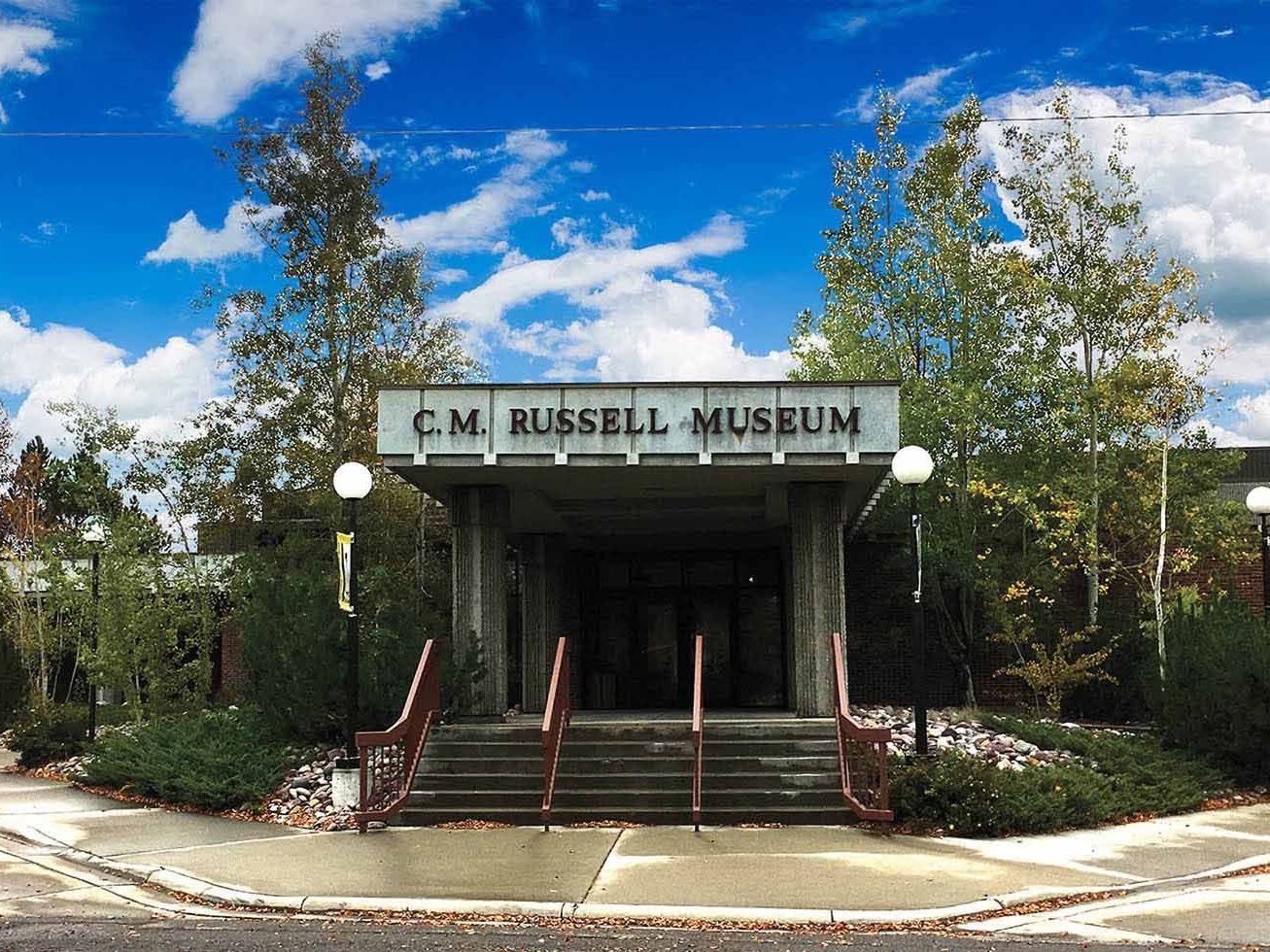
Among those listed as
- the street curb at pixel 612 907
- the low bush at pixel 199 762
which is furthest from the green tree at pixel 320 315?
the street curb at pixel 612 907

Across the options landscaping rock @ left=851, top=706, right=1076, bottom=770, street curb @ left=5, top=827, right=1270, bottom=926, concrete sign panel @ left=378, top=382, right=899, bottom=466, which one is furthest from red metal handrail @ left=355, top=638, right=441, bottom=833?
landscaping rock @ left=851, top=706, right=1076, bottom=770

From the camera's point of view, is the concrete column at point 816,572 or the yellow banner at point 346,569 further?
the concrete column at point 816,572

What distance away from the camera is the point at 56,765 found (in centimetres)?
1980

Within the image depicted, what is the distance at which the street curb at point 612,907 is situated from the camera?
9.36 m

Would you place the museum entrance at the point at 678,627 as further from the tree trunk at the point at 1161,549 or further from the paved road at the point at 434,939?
the paved road at the point at 434,939

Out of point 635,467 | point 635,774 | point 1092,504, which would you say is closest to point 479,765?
point 635,774

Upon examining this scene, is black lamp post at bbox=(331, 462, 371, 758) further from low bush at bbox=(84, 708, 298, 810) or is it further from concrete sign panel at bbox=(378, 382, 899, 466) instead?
low bush at bbox=(84, 708, 298, 810)

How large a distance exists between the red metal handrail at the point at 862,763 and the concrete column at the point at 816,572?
1.88 m

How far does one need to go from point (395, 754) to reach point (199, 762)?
3.05 m

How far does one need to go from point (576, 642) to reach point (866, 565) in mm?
5942

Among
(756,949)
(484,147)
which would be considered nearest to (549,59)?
(484,147)

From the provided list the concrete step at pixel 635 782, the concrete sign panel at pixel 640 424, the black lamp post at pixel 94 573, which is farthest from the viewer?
the black lamp post at pixel 94 573

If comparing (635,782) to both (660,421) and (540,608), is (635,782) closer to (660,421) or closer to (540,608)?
(660,421)

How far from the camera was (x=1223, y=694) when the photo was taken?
15812 millimetres
